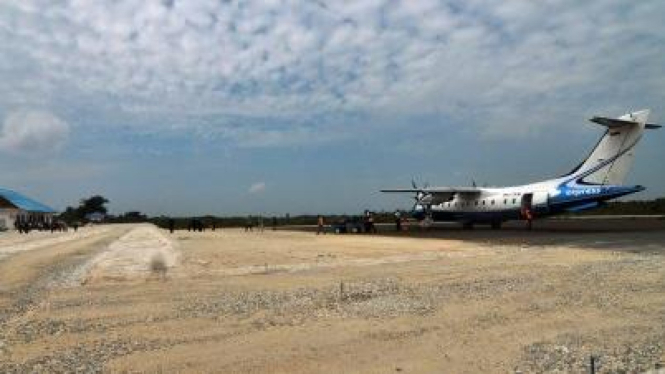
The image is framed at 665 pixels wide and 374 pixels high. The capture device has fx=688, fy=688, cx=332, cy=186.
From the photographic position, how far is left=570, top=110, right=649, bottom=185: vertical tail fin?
132 feet

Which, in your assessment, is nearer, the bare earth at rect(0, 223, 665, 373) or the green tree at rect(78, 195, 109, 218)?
the bare earth at rect(0, 223, 665, 373)

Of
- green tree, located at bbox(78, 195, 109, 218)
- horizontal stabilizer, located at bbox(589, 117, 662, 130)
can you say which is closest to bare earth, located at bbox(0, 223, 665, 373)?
horizontal stabilizer, located at bbox(589, 117, 662, 130)

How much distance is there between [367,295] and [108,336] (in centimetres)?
538

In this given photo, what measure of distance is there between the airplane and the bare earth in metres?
22.2

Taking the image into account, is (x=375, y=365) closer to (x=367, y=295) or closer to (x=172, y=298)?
(x=367, y=295)

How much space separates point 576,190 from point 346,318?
35104mm

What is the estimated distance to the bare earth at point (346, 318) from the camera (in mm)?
8531

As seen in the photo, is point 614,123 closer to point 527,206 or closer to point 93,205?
point 527,206

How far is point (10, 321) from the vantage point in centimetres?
1172

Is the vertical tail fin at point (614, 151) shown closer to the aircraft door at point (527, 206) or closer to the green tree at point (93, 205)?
the aircraft door at point (527, 206)

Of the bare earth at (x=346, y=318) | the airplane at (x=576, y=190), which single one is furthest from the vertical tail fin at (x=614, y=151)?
the bare earth at (x=346, y=318)

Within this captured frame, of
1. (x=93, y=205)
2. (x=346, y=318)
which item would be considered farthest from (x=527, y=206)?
(x=93, y=205)

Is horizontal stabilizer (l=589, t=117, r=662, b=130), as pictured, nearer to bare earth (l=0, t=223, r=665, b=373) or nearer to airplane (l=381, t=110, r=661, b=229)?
airplane (l=381, t=110, r=661, b=229)

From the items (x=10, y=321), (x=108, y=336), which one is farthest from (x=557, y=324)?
(x=10, y=321)
